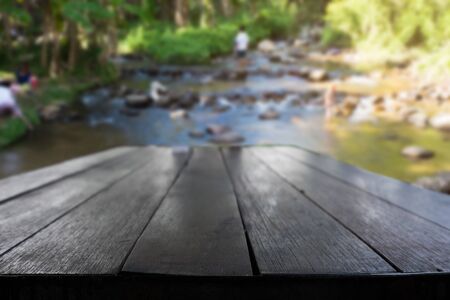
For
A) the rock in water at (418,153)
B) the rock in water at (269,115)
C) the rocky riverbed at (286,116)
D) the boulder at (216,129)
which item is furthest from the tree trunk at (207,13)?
the rock in water at (418,153)

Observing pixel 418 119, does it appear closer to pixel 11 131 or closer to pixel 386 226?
pixel 11 131

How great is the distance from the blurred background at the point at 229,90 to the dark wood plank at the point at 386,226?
412cm

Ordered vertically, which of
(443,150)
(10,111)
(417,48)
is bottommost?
(443,150)

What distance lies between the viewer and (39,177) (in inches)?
79.2

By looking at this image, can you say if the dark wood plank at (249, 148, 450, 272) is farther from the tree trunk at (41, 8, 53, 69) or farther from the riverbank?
the tree trunk at (41, 8, 53, 69)

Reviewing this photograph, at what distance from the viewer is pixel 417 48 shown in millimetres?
18188

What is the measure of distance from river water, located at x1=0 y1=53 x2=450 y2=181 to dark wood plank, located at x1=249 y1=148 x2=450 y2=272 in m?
4.92

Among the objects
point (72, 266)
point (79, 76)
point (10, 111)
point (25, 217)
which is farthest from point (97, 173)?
point (79, 76)

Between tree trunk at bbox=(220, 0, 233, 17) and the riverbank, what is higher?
tree trunk at bbox=(220, 0, 233, 17)

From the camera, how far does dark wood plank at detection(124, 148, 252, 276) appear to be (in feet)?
2.84

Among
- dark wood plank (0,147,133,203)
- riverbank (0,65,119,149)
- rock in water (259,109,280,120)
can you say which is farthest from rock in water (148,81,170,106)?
dark wood plank (0,147,133,203)

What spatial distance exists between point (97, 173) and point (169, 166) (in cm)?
40
